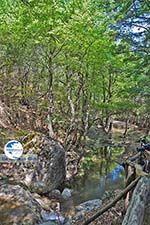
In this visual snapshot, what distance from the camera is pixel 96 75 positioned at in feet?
53.1

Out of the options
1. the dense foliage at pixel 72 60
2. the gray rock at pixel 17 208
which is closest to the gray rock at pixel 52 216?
the gray rock at pixel 17 208

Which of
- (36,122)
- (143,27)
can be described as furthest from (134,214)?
(36,122)

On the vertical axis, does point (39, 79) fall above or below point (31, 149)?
above

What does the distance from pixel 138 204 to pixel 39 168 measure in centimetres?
746

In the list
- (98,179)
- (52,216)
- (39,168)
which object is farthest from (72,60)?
(52,216)

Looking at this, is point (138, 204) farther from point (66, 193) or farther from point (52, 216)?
point (66, 193)

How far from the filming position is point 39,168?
1109cm

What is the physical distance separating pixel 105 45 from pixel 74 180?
16.5ft

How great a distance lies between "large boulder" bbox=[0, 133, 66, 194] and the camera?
10.8m

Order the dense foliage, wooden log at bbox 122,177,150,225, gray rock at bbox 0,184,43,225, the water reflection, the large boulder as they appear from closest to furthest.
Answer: wooden log at bbox 122,177,150,225 → gray rock at bbox 0,184,43,225 → the large boulder → the dense foliage → the water reflection

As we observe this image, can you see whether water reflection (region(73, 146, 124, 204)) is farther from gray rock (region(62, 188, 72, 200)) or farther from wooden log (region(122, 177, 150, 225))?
wooden log (region(122, 177, 150, 225))

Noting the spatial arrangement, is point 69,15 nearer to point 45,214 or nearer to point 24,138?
point 24,138

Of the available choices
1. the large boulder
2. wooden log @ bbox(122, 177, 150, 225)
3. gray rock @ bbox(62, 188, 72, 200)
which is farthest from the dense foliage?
wooden log @ bbox(122, 177, 150, 225)

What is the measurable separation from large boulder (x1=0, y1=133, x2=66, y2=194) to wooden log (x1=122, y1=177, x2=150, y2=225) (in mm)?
6640
